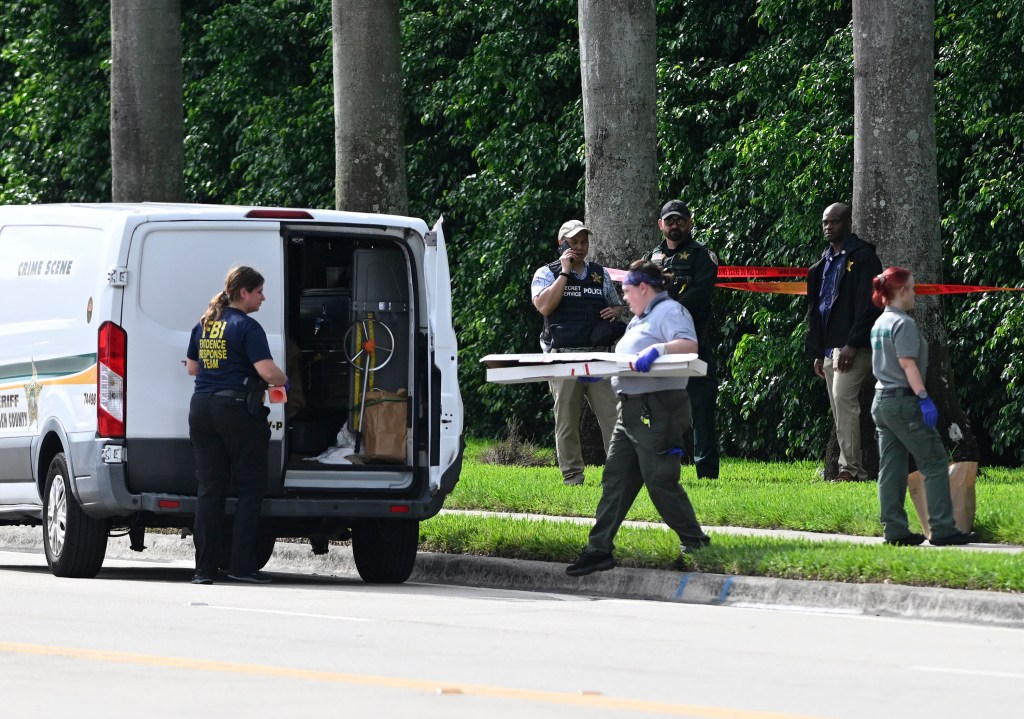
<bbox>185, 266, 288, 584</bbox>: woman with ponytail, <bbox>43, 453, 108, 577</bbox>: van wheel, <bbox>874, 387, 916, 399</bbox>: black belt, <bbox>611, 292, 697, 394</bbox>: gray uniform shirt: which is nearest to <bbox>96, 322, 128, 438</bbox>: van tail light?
<bbox>185, 266, 288, 584</bbox>: woman with ponytail

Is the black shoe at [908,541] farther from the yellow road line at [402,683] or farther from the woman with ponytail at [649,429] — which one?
the yellow road line at [402,683]

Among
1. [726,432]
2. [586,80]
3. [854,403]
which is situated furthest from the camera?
[726,432]

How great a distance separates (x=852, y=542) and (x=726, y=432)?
9.14 metres

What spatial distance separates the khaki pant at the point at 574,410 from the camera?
1661cm

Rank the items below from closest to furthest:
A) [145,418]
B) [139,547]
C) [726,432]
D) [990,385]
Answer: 1. [145,418]
2. [139,547]
3. [990,385]
4. [726,432]

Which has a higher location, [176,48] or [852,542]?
[176,48]

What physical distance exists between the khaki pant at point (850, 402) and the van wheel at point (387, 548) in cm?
446

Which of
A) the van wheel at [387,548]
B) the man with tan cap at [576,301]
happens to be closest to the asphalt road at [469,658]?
the van wheel at [387,548]

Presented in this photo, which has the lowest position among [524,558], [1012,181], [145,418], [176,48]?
[524,558]

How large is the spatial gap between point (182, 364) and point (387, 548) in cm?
181

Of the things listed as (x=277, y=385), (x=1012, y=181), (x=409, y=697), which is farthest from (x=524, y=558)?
(x=1012, y=181)

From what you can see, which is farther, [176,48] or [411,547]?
[176,48]

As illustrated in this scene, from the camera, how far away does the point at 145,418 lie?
1227 cm

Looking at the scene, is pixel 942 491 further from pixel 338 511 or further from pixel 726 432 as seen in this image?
pixel 726 432
